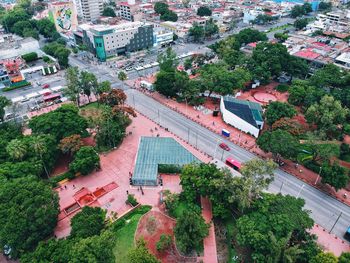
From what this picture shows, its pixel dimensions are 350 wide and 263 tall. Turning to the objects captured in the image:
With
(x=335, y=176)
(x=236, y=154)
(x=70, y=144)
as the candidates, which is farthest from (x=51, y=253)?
(x=335, y=176)

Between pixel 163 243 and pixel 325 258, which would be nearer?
pixel 325 258

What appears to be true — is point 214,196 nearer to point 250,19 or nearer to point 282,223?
point 282,223

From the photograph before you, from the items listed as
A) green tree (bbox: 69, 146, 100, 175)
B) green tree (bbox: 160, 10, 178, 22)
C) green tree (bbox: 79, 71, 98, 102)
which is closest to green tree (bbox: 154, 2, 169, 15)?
green tree (bbox: 160, 10, 178, 22)

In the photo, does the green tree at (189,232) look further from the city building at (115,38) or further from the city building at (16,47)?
the city building at (16,47)

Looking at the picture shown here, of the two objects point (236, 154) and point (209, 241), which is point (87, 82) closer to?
point (236, 154)

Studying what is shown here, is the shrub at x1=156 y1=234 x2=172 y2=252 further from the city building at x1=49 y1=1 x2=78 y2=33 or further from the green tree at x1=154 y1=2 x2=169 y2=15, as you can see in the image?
the green tree at x1=154 y1=2 x2=169 y2=15

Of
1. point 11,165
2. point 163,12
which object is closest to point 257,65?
point 11,165

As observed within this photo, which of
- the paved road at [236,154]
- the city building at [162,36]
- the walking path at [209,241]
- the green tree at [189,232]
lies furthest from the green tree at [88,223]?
→ the city building at [162,36]
